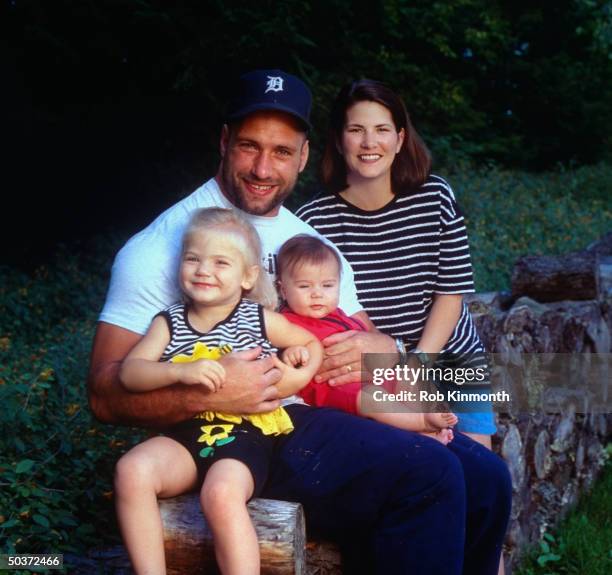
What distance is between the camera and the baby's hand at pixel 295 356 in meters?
2.66

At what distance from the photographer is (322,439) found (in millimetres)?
2570

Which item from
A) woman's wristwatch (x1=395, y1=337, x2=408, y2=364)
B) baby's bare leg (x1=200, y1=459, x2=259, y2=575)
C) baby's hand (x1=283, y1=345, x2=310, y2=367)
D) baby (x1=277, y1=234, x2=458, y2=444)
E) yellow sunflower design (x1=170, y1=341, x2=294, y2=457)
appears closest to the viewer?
baby's bare leg (x1=200, y1=459, x2=259, y2=575)

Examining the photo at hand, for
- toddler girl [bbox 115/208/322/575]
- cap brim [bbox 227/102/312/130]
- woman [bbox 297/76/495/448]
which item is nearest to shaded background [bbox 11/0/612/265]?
woman [bbox 297/76/495/448]

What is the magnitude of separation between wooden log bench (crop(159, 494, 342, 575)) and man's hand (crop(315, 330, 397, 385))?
56 cm

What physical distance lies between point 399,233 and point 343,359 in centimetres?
81

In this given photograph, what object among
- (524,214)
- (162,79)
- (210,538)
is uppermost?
(162,79)

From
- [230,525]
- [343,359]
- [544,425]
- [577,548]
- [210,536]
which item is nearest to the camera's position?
[230,525]

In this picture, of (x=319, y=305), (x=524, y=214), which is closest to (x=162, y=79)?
(x=524, y=214)

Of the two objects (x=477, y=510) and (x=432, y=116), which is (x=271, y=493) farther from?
(x=432, y=116)

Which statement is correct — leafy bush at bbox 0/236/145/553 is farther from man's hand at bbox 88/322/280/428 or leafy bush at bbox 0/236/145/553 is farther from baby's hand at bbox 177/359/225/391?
baby's hand at bbox 177/359/225/391

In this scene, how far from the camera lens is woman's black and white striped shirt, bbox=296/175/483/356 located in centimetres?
346

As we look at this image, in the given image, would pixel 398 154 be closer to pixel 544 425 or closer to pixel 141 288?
pixel 141 288

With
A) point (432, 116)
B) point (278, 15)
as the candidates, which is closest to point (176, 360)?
point (278, 15)

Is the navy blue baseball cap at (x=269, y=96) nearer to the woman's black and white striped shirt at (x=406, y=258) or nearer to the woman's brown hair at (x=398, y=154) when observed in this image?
the woman's brown hair at (x=398, y=154)
